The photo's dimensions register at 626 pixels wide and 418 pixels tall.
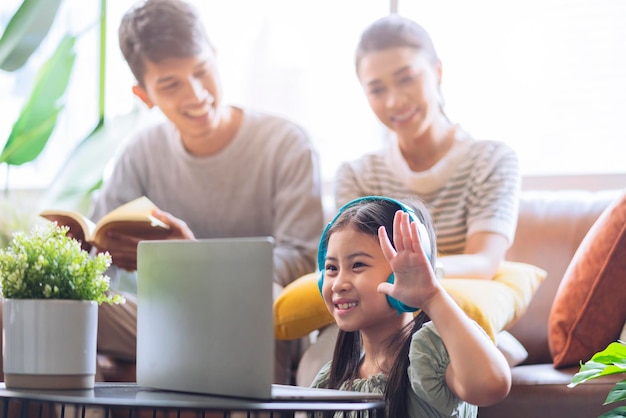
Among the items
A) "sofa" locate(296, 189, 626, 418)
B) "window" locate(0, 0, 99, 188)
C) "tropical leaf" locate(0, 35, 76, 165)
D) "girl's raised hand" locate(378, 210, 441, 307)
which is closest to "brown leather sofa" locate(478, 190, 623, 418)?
"sofa" locate(296, 189, 626, 418)

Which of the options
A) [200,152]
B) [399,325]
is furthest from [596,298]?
[200,152]

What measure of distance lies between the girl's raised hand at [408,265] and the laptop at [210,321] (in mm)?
155

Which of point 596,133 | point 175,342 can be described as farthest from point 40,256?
point 596,133

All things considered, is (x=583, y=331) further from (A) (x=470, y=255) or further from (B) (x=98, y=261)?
(B) (x=98, y=261)

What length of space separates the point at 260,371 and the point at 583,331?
1.04 m

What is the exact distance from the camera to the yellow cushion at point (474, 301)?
5.60 ft

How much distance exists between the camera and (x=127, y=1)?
340 cm

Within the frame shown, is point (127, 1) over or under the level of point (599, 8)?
over

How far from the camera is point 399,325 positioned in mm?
1324

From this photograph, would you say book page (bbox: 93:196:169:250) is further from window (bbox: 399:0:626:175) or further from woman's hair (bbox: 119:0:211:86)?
window (bbox: 399:0:626:175)

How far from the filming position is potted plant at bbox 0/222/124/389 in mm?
1104

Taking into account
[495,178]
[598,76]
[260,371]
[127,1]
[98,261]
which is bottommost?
[260,371]

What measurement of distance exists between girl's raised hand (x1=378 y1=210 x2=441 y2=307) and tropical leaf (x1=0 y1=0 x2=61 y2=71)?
238 centimetres

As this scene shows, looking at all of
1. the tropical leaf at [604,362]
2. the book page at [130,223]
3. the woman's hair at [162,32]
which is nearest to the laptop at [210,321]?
the tropical leaf at [604,362]
